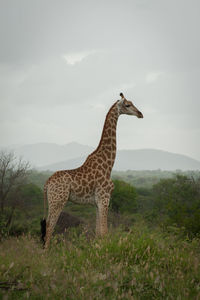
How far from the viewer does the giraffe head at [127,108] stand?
8328mm

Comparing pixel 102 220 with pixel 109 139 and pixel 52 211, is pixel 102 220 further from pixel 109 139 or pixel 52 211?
pixel 109 139

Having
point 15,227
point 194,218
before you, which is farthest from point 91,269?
point 15,227

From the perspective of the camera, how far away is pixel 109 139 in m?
8.55

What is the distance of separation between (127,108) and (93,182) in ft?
7.02

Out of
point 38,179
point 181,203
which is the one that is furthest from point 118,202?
point 38,179

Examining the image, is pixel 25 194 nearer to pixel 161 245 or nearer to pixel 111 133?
pixel 111 133

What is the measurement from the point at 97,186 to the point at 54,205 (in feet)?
3.86

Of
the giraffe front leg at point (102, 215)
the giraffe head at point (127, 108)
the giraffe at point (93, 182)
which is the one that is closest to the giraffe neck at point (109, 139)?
the giraffe at point (93, 182)

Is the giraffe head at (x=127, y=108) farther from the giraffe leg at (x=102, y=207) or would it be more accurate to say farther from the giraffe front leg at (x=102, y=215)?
the giraffe front leg at (x=102, y=215)

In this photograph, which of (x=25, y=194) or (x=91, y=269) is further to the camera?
(x=25, y=194)

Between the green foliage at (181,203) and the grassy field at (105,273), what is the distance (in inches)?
104

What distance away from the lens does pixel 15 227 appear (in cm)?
1681

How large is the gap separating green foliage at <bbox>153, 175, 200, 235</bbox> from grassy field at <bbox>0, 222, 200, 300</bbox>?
2.65 m

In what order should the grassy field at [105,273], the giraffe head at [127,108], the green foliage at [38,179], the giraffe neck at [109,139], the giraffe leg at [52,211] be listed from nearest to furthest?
the grassy field at [105,273] → the giraffe leg at [52,211] → the giraffe head at [127,108] → the giraffe neck at [109,139] → the green foliage at [38,179]
